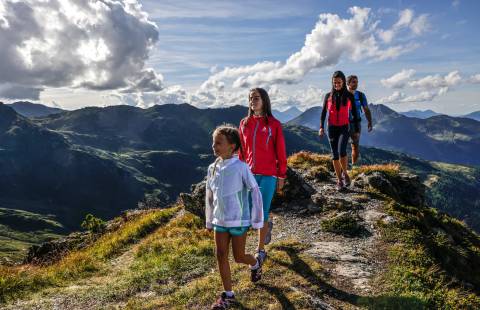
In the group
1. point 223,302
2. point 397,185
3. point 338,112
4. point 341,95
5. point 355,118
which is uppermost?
point 341,95

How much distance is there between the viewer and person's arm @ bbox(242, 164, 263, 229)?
299 inches

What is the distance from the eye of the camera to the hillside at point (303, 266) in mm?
8469

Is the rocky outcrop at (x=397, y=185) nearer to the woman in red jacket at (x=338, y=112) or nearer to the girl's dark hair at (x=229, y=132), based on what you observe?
the woman in red jacket at (x=338, y=112)

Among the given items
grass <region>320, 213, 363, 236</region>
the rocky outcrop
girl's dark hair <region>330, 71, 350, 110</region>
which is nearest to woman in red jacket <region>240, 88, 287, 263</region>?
grass <region>320, 213, 363, 236</region>

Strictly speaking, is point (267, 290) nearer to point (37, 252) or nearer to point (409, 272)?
point (409, 272)

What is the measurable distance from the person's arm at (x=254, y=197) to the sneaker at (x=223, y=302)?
162 centimetres

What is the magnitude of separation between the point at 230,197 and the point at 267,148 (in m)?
2.15

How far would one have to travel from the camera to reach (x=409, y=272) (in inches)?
361

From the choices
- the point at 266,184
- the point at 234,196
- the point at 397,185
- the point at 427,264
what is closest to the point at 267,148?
the point at 266,184

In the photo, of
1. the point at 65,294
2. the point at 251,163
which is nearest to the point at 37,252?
the point at 65,294

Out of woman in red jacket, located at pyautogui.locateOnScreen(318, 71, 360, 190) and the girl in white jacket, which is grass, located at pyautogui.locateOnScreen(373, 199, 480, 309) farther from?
the girl in white jacket

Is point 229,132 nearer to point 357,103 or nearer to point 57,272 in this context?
point 57,272

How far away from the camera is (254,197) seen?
7.70 m

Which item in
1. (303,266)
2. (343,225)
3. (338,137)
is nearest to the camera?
(303,266)
